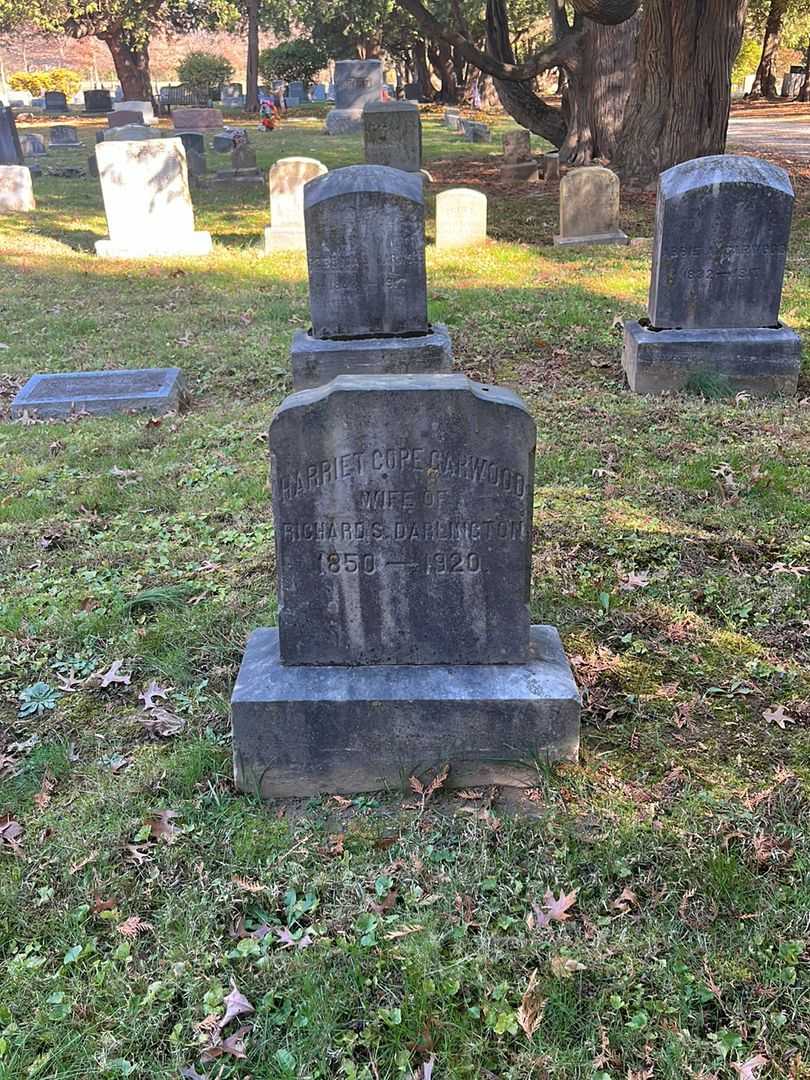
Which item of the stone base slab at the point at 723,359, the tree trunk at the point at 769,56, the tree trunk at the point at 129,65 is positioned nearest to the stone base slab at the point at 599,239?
the stone base slab at the point at 723,359

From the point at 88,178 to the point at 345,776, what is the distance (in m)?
23.2

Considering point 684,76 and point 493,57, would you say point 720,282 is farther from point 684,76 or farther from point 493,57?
point 493,57

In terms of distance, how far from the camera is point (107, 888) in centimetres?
300

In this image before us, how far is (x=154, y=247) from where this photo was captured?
14172 mm

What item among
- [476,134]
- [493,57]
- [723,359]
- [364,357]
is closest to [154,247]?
[364,357]

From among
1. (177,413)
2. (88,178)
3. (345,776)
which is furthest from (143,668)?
(88,178)

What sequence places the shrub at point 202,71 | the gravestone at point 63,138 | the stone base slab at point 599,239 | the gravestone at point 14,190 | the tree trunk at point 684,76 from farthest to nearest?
the shrub at point 202,71 → the gravestone at point 63,138 → the gravestone at point 14,190 → the tree trunk at point 684,76 → the stone base slab at point 599,239

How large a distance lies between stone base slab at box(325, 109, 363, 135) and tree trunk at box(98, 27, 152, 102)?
47.8 feet

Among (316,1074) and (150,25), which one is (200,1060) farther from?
(150,25)

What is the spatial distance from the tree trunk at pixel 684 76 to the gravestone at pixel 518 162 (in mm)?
3753

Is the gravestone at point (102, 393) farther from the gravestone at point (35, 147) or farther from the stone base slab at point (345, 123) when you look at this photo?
the stone base slab at point (345, 123)

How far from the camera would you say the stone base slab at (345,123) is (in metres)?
31.3

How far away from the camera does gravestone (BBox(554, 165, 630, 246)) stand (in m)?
13.3

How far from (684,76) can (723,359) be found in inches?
384
